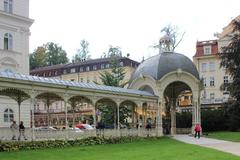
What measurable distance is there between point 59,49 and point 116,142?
91.0m

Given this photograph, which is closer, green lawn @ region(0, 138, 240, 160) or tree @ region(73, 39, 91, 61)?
green lawn @ region(0, 138, 240, 160)

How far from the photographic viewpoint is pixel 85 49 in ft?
380

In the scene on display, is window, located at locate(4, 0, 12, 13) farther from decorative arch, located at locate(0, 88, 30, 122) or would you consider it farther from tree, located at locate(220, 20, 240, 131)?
tree, located at locate(220, 20, 240, 131)

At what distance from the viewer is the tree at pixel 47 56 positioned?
11844cm

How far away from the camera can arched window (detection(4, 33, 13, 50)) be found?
4578 centimetres

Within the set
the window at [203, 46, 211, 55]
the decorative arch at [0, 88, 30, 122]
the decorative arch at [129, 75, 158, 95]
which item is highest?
the window at [203, 46, 211, 55]

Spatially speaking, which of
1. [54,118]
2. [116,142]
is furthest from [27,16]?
[54,118]

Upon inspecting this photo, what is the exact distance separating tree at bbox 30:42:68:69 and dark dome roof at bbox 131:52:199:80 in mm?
75448

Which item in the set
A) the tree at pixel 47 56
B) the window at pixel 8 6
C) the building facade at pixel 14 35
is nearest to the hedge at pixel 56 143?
the building facade at pixel 14 35

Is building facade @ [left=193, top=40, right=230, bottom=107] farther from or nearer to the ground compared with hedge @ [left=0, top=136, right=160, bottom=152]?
farther from the ground

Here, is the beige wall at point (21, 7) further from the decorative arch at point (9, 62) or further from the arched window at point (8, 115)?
the arched window at point (8, 115)

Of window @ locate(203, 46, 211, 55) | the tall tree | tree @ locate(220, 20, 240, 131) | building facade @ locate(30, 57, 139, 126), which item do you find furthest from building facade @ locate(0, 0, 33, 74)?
the tall tree

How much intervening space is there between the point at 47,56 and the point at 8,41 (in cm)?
7611

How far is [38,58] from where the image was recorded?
120 metres
